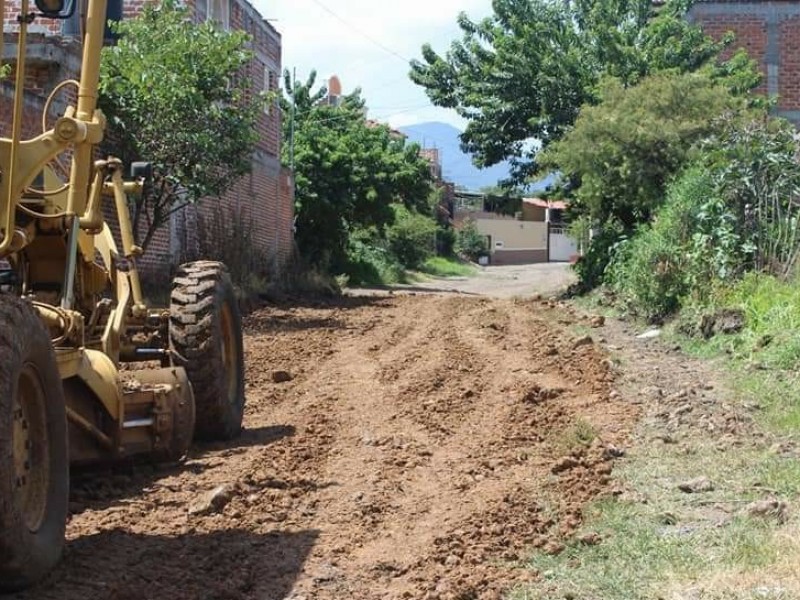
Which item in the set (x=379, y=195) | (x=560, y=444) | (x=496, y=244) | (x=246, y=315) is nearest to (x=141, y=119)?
(x=246, y=315)

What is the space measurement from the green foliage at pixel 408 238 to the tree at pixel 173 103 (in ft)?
98.3

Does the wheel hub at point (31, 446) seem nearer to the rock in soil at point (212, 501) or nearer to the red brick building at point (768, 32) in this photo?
the rock in soil at point (212, 501)

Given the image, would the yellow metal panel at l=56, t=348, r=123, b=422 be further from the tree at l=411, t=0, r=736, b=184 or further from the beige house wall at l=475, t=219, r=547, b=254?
the beige house wall at l=475, t=219, r=547, b=254

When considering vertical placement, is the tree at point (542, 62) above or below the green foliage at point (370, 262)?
above

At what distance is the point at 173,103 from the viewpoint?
17016 millimetres

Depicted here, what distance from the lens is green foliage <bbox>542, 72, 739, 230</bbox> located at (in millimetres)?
18859

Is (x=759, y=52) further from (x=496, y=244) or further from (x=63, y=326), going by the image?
(x=496, y=244)

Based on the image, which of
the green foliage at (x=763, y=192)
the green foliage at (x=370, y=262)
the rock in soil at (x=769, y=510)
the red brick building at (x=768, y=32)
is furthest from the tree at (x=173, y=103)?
the red brick building at (x=768, y=32)

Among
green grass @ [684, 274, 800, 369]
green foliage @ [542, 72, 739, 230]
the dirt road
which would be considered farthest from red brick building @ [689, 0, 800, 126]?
the dirt road

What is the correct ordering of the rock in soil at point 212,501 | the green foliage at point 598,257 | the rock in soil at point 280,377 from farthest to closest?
the green foliage at point 598,257
the rock in soil at point 280,377
the rock in soil at point 212,501

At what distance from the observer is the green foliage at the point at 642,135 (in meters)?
18.9

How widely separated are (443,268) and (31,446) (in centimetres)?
4846

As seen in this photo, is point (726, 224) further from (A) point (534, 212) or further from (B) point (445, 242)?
(A) point (534, 212)

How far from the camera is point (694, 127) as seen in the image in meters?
18.6
